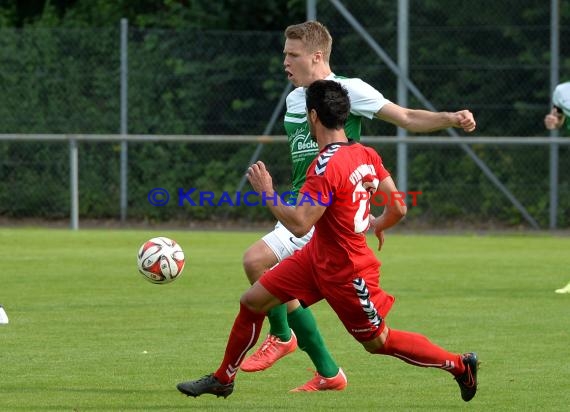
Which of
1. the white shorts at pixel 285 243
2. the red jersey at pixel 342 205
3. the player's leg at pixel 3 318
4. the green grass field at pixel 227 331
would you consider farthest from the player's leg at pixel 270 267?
the player's leg at pixel 3 318

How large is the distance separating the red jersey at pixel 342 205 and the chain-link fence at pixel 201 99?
13.3 m

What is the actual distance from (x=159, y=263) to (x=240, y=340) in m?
1.94

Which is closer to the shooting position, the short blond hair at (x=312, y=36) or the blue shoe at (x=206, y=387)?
the blue shoe at (x=206, y=387)

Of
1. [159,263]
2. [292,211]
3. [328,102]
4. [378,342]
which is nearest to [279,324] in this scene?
[159,263]

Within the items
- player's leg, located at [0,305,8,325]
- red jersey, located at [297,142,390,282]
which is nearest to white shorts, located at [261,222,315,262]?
red jersey, located at [297,142,390,282]

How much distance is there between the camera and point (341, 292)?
6.81 metres

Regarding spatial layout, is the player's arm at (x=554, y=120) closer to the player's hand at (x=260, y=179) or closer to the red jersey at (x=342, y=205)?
the red jersey at (x=342, y=205)

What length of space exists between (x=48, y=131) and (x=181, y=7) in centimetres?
394

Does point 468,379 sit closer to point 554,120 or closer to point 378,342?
point 378,342

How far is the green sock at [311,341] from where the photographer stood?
7.53 metres

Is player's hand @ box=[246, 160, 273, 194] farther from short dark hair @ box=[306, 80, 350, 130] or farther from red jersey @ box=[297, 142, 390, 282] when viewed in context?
short dark hair @ box=[306, 80, 350, 130]

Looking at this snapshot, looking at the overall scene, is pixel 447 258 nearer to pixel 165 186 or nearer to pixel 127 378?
pixel 165 186

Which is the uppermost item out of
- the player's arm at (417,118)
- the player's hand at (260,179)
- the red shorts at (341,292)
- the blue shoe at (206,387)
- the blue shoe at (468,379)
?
the player's arm at (417,118)

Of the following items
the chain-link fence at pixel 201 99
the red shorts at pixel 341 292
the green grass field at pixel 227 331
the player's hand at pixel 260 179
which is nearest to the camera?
the player's hand at pixel 260 179
